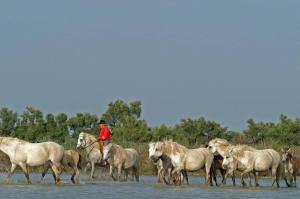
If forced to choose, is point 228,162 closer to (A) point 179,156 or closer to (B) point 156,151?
(A) point 179,156

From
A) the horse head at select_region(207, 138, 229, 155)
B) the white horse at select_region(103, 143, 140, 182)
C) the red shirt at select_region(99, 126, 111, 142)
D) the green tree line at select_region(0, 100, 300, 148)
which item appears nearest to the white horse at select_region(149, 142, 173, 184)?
the horse head at select_region(207, 138, 229, 155)

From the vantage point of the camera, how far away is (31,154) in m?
25.8

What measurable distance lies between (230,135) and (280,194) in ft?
147

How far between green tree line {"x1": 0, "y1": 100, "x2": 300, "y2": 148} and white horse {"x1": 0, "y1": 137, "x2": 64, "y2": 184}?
32.5 m

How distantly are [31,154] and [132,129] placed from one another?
37.0 m

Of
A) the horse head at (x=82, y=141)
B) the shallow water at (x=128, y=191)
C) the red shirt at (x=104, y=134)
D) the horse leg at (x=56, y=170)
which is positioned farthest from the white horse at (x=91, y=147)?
the horse leg at (x=56, y=170)

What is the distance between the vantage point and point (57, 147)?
26156 mm

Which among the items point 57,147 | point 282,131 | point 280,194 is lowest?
point 280,194

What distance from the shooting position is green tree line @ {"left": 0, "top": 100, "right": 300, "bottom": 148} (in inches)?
2452

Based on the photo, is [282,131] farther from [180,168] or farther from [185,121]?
[180,168]

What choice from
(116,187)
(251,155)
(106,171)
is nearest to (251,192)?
(251,155)

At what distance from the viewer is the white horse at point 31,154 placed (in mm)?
25844

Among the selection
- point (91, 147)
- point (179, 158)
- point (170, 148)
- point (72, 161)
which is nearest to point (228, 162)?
point (179, 158)

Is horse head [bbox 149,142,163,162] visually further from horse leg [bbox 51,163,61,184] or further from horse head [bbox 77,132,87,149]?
horse head [bbox 77,132,87,149]
